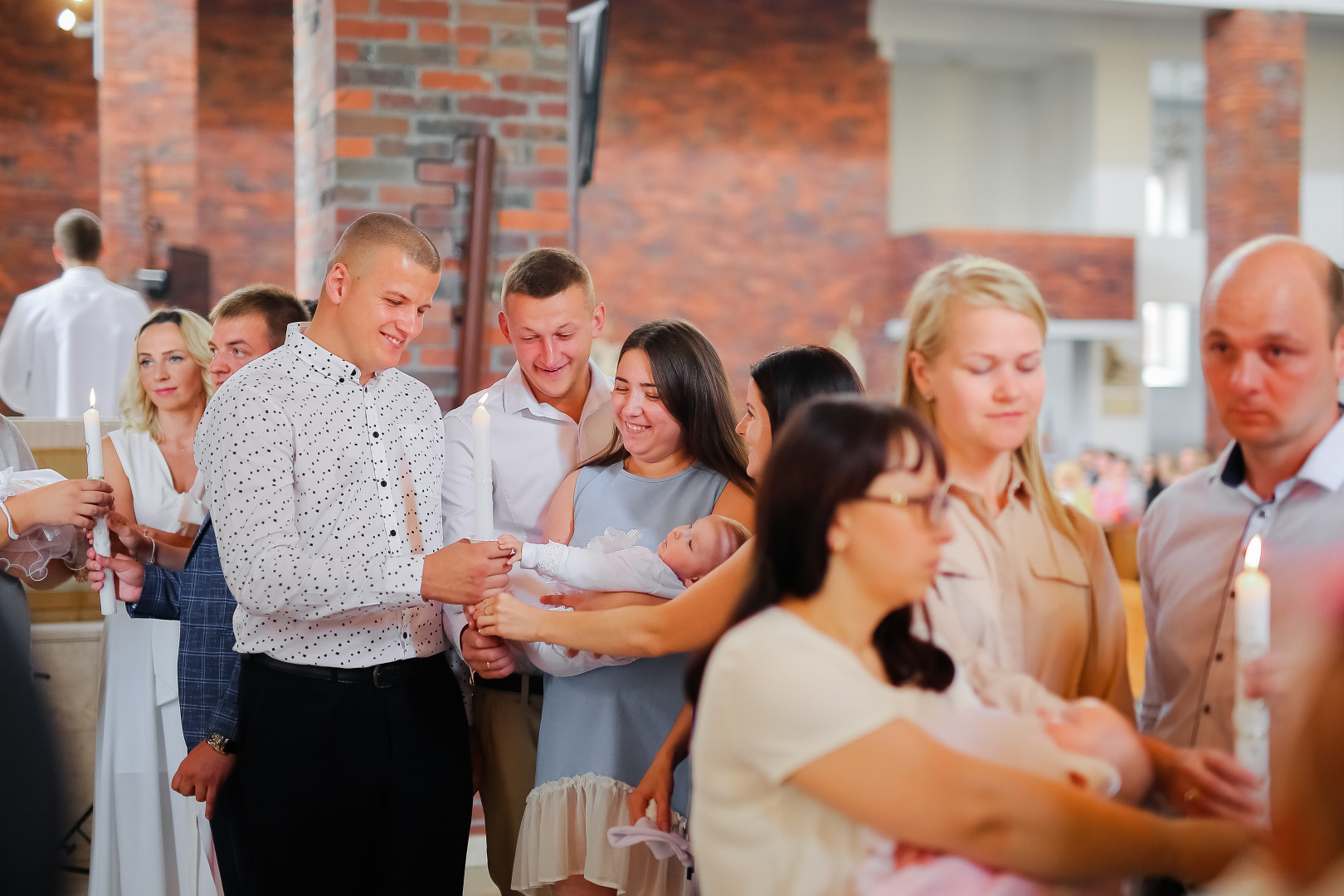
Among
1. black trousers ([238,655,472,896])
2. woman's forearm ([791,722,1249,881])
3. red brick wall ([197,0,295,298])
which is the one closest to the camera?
woman's forearm ([791,722,1249,881])

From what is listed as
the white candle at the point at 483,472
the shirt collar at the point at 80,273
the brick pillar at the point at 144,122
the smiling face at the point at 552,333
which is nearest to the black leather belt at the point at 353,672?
the white candle at the point at 483,472

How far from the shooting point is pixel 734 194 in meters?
11.7

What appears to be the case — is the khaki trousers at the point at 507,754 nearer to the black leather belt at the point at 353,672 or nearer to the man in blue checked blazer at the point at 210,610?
the black leather belt at the point at 353,672

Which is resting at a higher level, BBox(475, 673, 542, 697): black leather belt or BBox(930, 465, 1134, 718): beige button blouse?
BBox(930, 465, 1134, 718): beige button blouse

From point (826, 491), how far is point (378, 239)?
112cm

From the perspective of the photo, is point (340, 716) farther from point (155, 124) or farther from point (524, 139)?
point (155, 124)

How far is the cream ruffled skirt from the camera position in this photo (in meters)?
2.00

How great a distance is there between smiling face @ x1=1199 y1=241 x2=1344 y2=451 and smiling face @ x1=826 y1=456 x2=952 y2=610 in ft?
1.46

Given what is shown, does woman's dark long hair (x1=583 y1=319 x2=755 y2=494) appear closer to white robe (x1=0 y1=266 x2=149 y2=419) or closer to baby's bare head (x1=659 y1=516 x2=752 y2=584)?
baby's bare head (x1=659 y1=516 x2=752 y2=584)

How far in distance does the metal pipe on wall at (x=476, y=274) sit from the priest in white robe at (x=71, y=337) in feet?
8.93

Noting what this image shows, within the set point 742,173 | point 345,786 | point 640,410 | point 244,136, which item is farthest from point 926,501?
point 742,173

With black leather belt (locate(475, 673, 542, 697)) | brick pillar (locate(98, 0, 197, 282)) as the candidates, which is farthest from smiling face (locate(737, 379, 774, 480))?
brick pillar (locate(98, 0, 197, 282))

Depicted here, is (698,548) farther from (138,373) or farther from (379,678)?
(138,373)

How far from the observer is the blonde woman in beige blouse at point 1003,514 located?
4.41 ft
